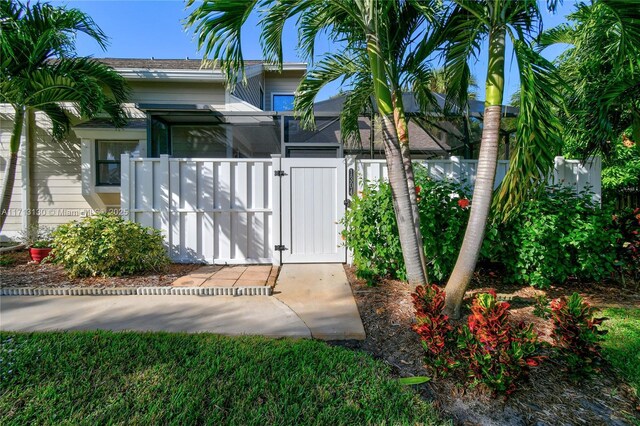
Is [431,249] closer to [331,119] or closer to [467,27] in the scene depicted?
[467,27]

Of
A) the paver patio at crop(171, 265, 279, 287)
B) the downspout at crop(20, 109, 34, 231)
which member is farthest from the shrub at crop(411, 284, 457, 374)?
the downspout at crop(20, 109, 34, 231)

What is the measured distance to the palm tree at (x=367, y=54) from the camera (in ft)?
11.1

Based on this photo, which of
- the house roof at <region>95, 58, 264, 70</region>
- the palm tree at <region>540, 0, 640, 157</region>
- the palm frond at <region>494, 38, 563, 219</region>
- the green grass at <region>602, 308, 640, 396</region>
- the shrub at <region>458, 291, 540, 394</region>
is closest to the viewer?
the shrub at <region>458, 291, 540, 394</region>

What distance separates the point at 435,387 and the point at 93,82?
296 inches

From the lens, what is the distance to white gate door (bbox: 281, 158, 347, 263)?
548 cm

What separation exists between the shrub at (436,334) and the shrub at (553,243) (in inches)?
81.8

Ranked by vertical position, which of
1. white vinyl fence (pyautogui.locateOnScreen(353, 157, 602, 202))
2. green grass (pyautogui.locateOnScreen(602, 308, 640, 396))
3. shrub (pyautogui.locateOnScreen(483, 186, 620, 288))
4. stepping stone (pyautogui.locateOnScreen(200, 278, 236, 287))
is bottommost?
green grass (pyautogui.locateOnScreen(602, 308, 640, 396))

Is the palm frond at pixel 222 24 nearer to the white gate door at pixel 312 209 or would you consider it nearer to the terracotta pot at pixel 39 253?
the white gate door at pixel 312 209

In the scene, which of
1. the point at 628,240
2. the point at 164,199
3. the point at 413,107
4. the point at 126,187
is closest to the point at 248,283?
the point at 164,199

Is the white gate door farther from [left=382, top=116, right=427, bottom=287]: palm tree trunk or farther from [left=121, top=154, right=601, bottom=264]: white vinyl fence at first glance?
[left=382, top=116, right=427, bottom=287]: palm tree trunk

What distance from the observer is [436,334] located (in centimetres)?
236

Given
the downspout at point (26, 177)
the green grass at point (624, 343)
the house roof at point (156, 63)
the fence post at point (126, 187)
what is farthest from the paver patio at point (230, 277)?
the house roof at point (156, 63)

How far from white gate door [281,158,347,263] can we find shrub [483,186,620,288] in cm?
237

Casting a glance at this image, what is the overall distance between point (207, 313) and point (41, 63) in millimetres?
6201
